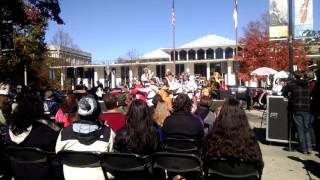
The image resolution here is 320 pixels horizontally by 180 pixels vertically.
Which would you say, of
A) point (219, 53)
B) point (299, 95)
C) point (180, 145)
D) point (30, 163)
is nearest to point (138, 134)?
point (180, 145)

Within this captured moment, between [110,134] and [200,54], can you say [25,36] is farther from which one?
[200,54]

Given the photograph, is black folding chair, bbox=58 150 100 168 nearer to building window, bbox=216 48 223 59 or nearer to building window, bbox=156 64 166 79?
building window, bbox=156 64 166 79

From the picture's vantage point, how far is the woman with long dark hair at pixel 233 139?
184 inches

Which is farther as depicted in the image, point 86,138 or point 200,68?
point 200,68

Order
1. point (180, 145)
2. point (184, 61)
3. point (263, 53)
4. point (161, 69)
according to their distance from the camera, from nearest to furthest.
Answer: point (180, 145) → point (263, 53) → point (161, 69) → point (184, 61)

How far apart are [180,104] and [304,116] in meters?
4.76

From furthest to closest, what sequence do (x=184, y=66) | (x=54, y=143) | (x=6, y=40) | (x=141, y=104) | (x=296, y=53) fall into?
(x=184, y=66), (x=296, y=53), (x=6, y=40), (x=54, y=143), (x=141, y=104)

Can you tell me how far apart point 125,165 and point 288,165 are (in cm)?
526

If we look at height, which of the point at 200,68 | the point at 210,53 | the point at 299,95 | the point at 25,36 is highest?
the point at 210,53

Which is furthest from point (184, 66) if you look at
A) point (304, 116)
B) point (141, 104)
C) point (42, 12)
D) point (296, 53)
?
point (141, 104)

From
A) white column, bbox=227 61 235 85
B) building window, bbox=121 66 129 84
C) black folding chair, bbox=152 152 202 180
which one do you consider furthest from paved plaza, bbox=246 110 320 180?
building window, bbox=121 66 129 84

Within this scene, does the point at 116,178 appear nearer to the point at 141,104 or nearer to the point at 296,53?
the point at 141,104

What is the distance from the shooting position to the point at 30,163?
526 cm

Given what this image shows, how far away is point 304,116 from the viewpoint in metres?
10.0
